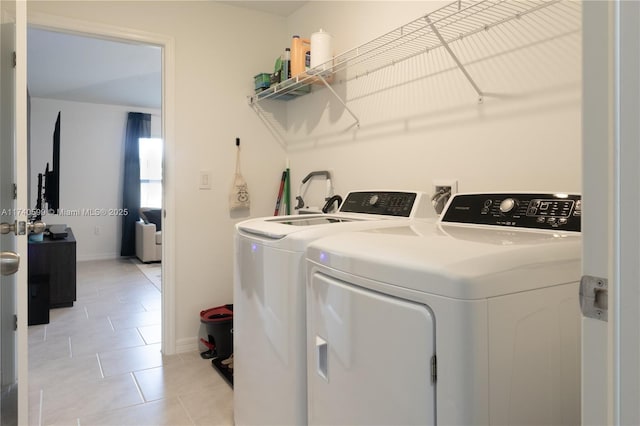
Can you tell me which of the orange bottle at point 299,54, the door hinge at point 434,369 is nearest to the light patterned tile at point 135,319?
the orange bottle at point 299,54

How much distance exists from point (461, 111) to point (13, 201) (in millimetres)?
1828

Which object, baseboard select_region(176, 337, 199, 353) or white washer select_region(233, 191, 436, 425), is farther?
baseboard select_region(176, 337, 199, 353)

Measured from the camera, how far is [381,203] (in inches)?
81.0

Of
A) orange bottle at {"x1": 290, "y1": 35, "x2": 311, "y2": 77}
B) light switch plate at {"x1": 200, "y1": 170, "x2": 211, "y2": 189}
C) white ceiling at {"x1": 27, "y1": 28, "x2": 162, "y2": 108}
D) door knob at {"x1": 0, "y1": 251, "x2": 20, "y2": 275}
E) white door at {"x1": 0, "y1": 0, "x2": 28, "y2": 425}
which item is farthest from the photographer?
white ceiling at {"x1": 27, "y1": 28, "x2": 162, "y2": 108}

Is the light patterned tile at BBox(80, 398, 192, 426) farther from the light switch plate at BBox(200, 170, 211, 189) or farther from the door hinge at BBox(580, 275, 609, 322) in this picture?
the door hinge at BBox(580, 275, 609, 322)

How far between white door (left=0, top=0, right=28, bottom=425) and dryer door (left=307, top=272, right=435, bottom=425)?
1.11 metres

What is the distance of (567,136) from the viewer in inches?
57.7

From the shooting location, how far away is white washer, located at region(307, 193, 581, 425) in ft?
2.73

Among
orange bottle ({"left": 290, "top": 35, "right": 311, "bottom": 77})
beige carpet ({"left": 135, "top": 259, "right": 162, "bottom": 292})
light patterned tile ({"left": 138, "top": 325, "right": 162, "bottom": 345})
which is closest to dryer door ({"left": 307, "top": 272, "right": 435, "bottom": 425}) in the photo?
orange bottle ({"left": 290, "top": 35, "right": 311, "bottom": 77})

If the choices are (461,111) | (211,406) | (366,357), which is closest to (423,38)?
(461,111)

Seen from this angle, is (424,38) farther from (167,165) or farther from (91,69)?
(91,69)

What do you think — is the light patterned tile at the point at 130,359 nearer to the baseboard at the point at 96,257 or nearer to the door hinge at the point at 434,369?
the door hinge at the point at 434,369

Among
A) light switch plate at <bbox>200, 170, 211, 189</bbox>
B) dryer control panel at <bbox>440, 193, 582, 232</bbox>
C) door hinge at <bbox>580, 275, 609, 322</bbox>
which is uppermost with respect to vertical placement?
light switch plate at <bbox>200, 170, 211, 189</bbox>

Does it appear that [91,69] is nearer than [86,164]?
Yes
